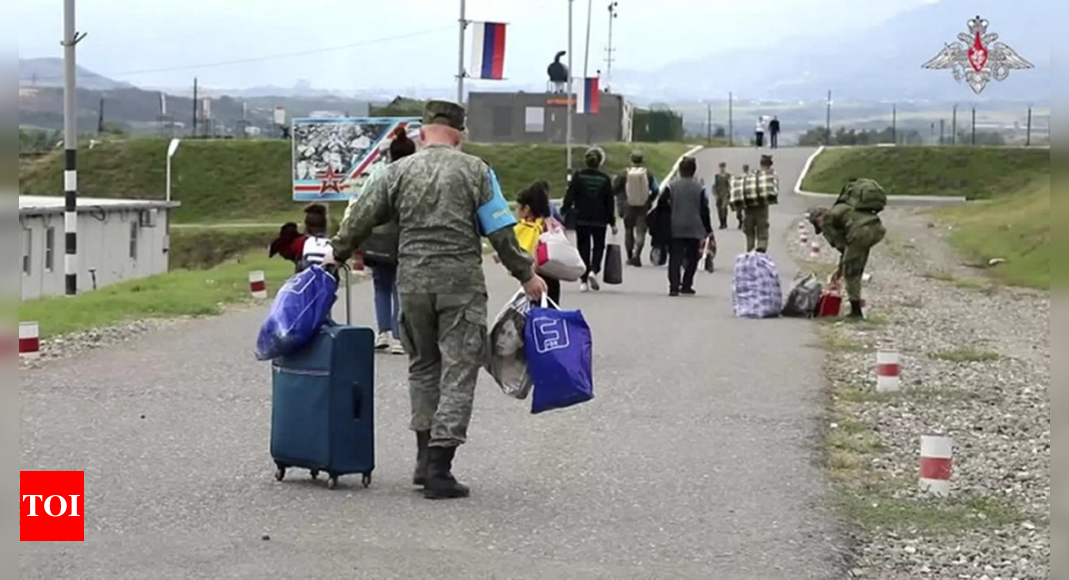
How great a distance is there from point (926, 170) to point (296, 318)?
60.1 metres

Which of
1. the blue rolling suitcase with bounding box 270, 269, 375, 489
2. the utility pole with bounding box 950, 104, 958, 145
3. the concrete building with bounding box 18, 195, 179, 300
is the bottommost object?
the concrete building with bounding box 18, 195, 179, 300

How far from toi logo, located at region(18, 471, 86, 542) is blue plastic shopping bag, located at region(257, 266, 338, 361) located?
1210 mm

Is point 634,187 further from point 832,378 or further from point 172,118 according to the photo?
point 172,118

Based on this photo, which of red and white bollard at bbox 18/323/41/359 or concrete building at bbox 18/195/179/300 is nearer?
red and white bollard at bbox 18/323/41/359

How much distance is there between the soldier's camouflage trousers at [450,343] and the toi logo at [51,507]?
6.04 ft

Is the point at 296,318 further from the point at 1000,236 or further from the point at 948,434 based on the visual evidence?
the point at 1000,236

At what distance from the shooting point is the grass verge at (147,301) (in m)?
18.0

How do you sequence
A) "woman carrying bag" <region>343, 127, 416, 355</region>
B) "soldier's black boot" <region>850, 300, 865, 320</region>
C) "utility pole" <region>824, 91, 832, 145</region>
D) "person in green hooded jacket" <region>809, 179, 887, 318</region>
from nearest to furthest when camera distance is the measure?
1. "woman carrying bag" <region>343, 127, 416, 355</region>
2. "person in green hooded jacket" <region>809, 179, 887, 318</region>
3. "soldier's black boot" <region>850, 300, 865, 320</region>
4. "utility pole" <region>824, 91, 832, 145</region>

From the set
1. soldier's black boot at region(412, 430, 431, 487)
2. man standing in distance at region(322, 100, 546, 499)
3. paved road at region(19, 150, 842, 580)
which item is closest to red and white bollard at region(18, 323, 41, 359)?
paved road at region(19, 150, 842, 580)

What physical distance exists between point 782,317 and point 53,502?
13619 mm

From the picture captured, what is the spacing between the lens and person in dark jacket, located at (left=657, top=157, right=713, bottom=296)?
22.6 m

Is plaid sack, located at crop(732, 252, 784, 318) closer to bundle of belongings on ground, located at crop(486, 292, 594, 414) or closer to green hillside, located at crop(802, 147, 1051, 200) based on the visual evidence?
bundle of belongings on ground, located at crop(486, 292, 594, 414)

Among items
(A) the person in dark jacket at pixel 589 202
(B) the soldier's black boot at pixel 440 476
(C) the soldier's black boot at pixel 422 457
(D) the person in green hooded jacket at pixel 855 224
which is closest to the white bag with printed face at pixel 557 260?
(C) the soldier's black boot at pixel 422 457

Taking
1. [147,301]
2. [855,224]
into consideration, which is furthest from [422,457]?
[147,301]
